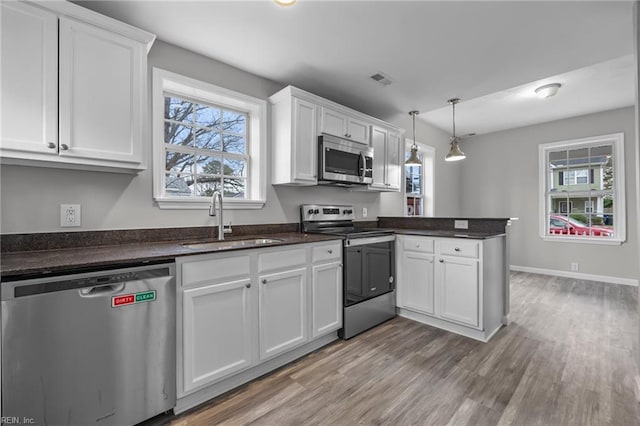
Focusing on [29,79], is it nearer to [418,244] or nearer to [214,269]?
[214,269]

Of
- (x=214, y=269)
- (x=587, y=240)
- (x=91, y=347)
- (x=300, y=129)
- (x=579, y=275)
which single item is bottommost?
(x=579, y=275)

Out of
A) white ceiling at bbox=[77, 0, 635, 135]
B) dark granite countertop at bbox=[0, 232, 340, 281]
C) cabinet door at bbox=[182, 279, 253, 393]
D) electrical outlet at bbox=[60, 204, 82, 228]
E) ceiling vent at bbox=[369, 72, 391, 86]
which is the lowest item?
cabinet door at bbox=[182, 279, 253, 393]

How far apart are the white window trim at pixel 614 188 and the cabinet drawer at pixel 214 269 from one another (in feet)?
18.0

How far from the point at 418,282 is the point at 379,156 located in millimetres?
1572

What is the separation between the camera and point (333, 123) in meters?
2.94

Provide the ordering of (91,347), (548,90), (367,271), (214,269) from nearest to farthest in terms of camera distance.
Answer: (91,347)
(214,269)
(367,271)
(548,90)

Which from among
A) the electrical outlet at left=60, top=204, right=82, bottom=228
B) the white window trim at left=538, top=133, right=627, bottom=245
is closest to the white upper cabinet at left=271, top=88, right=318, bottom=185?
the electrical outlet at left=60, top=204, right=82, bottom=228

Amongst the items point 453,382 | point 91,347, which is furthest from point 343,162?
point 91,347

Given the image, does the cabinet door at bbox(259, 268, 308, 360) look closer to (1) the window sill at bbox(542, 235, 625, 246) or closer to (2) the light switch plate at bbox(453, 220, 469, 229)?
(2) the light switch plate at bbox(453, 220, 469, 229)

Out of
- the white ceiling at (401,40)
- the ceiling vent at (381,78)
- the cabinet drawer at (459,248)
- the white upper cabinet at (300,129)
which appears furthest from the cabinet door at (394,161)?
the cabinet drawer at (459,248)

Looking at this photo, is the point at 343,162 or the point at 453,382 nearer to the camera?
the point at 453,382

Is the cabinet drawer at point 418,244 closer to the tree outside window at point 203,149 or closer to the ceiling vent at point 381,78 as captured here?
→ the ceiling vent at point 381,78

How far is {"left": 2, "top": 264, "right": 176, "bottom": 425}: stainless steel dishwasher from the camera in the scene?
3.80 feet

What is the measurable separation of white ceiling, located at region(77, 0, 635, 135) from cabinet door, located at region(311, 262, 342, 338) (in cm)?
181
